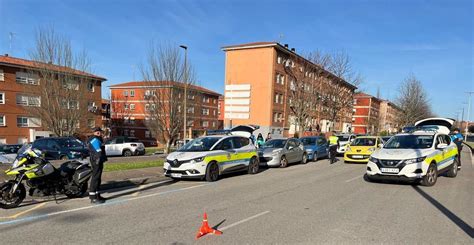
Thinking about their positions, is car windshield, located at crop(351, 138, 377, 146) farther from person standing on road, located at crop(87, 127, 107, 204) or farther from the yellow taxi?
person standing on road, located at crop(87, 127, 107, 204)

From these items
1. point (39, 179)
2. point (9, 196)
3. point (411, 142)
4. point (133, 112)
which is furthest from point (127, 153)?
point (133, 112)

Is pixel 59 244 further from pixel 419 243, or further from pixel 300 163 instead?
pixel 300 163

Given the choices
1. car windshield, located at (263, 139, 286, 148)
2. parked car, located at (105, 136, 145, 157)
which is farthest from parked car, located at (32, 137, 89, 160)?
parked car, located at (105, 136, 145, 157)

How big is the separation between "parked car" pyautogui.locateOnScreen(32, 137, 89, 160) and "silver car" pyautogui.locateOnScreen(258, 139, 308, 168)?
9.10 metres

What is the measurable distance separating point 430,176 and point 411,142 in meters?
1.34

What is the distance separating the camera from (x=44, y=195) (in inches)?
272

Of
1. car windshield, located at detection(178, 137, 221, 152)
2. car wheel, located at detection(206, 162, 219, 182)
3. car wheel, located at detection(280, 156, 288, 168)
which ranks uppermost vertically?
car windshield, located at detection(178, 137, 221, 152)

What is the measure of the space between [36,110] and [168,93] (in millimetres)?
10278

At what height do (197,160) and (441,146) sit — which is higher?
(441,146)

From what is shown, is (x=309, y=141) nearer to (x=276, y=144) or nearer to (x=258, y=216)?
(x=276, y=144)

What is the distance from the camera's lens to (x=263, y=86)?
43375 millimetres

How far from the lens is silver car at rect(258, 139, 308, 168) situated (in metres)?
14.6

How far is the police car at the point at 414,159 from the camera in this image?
29.0 ft

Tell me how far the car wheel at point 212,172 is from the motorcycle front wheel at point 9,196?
16.9 ft
